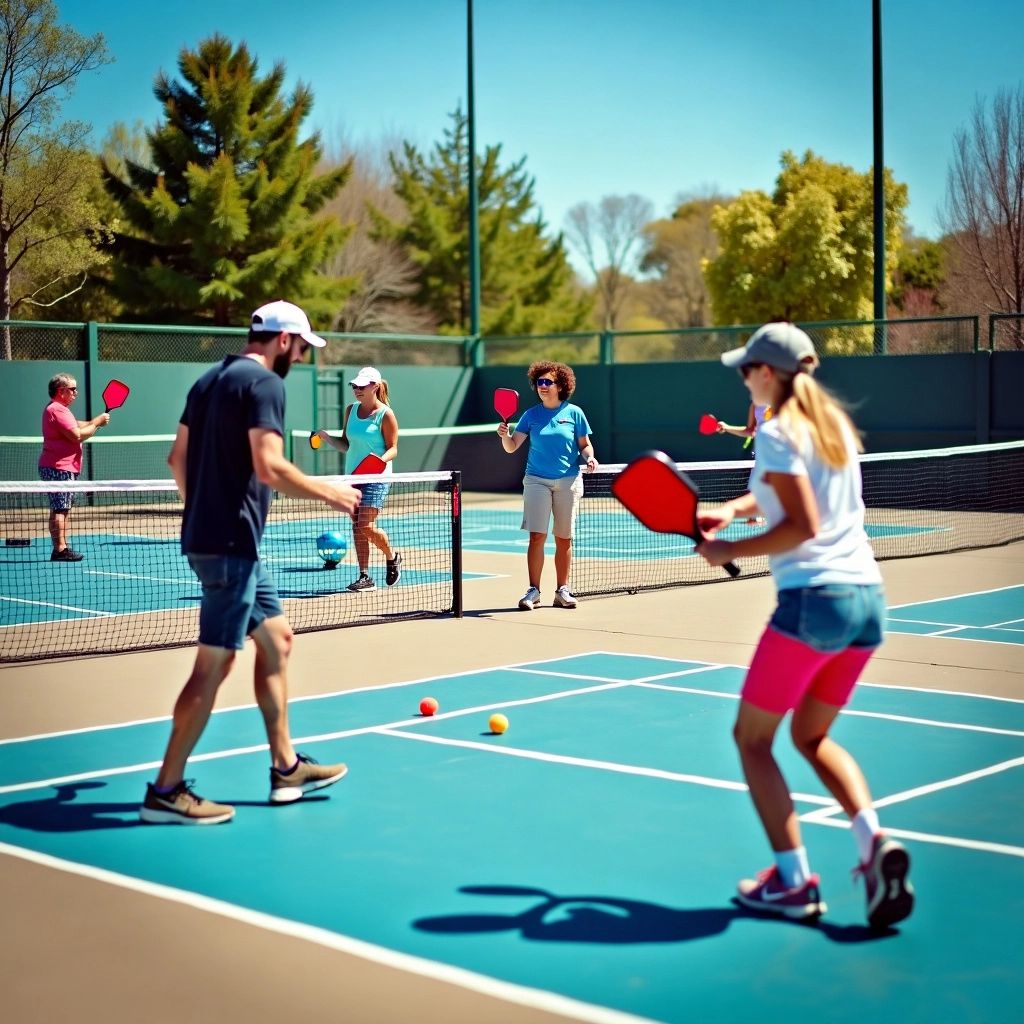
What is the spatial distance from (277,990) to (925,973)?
1.79 metres

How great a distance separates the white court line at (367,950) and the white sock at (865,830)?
37.8 inches

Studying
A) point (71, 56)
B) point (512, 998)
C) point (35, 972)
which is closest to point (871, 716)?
point (512, 998)

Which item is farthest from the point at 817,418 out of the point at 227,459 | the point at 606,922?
the point at 227,459

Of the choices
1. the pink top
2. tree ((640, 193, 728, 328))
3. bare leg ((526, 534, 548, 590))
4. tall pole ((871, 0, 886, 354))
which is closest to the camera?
bare leg ((526, 534, 548, 590))

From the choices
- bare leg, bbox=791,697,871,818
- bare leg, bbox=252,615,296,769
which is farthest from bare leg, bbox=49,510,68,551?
bare leg, bbox=791,697,871,818

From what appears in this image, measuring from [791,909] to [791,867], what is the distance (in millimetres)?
137

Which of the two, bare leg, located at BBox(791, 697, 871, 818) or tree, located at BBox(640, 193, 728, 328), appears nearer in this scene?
bare leg, located at BBox(791, 697, 871, 818)

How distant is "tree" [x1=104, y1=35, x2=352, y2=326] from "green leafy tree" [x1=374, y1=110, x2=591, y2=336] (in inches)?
627

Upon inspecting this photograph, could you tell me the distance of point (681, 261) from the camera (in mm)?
76000

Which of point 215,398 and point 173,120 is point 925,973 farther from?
point 173,120

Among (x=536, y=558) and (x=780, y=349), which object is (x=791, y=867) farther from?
(x=536, y=558)

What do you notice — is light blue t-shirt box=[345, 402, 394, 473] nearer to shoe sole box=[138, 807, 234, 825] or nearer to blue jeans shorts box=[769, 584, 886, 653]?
shoe sole box=[138, 807, 234, 825]

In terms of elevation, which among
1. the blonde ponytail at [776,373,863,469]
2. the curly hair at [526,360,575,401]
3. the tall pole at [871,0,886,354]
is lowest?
the blonde ponytail at [776,373,863,469]

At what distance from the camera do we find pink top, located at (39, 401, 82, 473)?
15.0 metres
